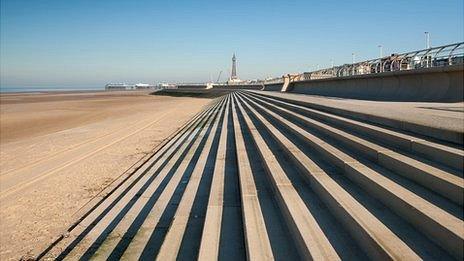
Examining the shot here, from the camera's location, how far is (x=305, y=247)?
3375 millimetres

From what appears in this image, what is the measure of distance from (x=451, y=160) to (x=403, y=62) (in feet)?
38.2

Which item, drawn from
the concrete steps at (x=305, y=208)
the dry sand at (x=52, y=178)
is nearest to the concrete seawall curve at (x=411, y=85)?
the concrete steps at (x=305, y=208)

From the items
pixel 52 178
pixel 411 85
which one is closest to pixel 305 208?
pixel 52 178

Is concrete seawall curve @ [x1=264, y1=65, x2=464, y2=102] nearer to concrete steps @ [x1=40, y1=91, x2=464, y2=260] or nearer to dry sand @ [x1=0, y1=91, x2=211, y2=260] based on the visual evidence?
concrete steps @ [x1=40, y1=91, x2=464, y2=260]

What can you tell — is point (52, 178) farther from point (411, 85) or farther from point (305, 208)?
point (411, 85)

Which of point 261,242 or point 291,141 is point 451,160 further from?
point 291,141

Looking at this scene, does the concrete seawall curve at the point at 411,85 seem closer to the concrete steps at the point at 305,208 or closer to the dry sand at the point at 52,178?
the concrete steps at the point at 305,208

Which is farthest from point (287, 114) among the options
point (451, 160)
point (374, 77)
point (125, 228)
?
point (451, 160)

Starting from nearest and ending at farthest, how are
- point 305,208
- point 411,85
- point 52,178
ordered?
point 305,208
point 52,178
point 411,85

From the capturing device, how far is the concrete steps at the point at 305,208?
3.18 metres

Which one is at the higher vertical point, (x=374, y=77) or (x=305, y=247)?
(x=374, y=77)

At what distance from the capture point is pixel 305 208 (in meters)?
4.18

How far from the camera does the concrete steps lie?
125 inches

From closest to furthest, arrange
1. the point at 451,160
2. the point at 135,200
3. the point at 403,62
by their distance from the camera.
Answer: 1. the point at 451,160
2. the point at 135,200
3. the point at 403,62
